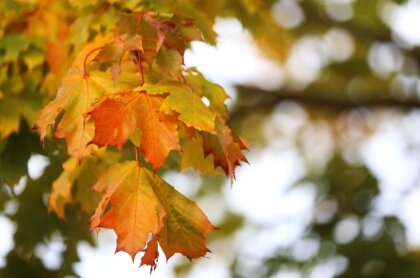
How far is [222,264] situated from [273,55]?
2.13 meters

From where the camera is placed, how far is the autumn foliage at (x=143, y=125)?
1.63 metres

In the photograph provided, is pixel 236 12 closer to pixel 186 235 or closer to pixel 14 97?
pixel 14 97

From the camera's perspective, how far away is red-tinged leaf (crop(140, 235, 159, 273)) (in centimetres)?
164

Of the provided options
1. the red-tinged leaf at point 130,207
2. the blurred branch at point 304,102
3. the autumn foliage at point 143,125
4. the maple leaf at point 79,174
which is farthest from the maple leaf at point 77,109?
the blurred branch at point 304,102

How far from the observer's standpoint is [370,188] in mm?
4258

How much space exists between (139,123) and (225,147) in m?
0.22

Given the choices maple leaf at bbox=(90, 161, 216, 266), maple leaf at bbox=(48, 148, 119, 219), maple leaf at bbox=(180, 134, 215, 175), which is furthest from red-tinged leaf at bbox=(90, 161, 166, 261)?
maple leaf at bbox=(48, 148, 119, 219)

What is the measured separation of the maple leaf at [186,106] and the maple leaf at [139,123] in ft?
0.10

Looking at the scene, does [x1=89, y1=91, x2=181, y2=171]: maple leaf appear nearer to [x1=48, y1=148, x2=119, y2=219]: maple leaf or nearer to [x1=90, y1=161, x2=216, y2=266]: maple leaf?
[x1=90, y1=161, x2=216, y2=266]: maple leaf

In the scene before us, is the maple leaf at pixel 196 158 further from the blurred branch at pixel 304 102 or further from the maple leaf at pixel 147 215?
the blurred branch at pixel 304 102

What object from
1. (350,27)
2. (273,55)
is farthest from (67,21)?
(273,55)

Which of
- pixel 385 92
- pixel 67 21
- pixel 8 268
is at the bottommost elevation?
pixel 8 268

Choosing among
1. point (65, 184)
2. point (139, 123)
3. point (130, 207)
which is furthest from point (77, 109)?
point (65, 184)

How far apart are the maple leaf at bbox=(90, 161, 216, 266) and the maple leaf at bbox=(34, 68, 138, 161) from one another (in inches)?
4.3
